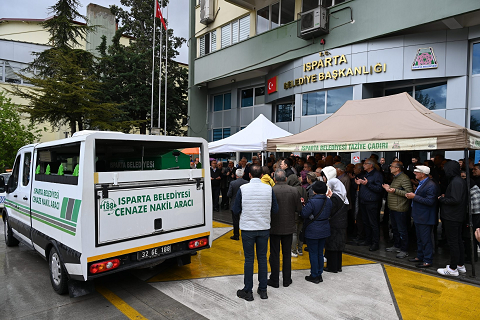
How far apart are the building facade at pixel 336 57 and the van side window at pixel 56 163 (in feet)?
20.2

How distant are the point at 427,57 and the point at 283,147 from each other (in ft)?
26.6

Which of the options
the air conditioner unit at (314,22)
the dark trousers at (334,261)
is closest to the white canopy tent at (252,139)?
the dark trousers at (334,261)

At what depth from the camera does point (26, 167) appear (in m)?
6.02

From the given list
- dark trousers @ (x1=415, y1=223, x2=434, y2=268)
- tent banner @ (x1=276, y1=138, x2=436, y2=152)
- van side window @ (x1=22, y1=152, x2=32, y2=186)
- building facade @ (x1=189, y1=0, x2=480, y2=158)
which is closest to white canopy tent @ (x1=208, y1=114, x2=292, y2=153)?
tent banner @ (x1=276, y1=138, x2=436, y2=152)

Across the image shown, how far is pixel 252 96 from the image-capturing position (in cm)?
2095

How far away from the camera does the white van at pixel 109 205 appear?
4.01 meters

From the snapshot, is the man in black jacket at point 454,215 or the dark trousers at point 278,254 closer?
the dark trousers at point 278,254

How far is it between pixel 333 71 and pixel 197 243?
11.8 meters

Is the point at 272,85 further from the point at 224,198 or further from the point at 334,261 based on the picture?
the point at 334,261

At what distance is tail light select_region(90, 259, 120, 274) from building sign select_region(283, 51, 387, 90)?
12729mm

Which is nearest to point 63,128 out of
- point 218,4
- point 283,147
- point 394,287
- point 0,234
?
point 218,4

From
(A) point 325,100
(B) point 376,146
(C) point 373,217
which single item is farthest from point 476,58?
(C) point 373,217

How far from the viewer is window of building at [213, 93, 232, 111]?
74.1 feet

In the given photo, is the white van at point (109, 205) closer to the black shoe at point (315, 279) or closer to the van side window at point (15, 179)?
the van side window at point (15, 179)
